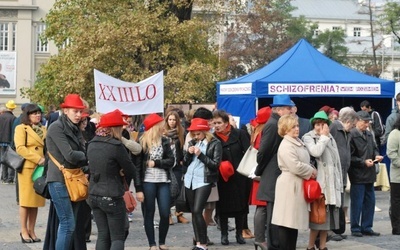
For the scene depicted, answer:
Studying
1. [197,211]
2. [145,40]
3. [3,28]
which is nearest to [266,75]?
[197,211]

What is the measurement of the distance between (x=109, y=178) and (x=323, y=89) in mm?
11276

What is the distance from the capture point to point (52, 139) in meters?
9.99

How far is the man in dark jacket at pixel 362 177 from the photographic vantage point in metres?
13.1

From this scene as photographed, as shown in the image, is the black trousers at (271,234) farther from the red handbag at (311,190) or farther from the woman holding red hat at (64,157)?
the woman holding red hat at (64,157)

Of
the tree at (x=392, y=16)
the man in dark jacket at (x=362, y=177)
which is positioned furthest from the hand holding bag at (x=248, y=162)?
the tree at (x=392, y=16)

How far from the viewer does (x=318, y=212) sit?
34.7ft

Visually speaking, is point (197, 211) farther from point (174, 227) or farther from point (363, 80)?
point (363, 80)

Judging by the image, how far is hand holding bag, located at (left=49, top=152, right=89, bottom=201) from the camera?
9977 mm

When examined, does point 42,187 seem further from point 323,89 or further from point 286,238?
point 323,89

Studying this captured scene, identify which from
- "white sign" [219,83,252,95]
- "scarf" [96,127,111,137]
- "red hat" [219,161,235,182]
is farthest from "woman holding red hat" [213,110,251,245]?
"white sign" [219,83,252,95]

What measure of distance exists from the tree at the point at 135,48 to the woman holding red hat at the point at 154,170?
19.8 m

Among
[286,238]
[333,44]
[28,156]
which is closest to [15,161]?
[28,156]

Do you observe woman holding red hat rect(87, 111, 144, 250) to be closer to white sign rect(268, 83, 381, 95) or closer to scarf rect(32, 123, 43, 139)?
scarf rect(32, 123, 43, 139)

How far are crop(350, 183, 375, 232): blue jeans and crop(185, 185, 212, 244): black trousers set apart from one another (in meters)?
2.51
